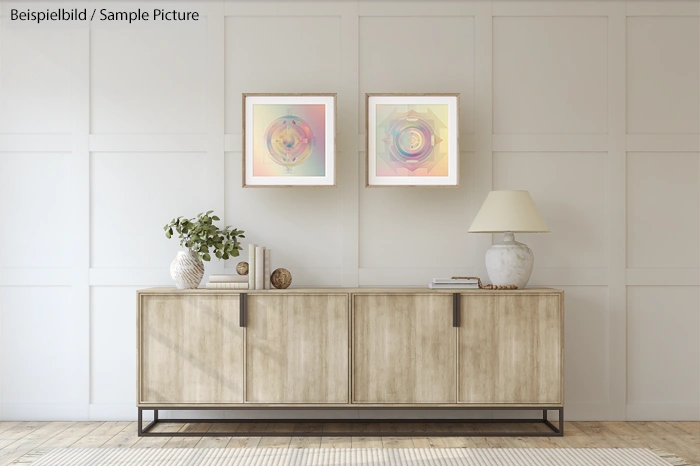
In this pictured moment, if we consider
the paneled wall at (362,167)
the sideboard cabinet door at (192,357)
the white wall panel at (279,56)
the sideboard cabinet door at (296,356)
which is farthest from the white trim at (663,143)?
the sideboard cabinet door at (192,357)

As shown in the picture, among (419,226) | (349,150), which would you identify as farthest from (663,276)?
(349,150)

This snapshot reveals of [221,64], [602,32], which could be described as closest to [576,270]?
[602,32]

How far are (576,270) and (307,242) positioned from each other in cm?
162

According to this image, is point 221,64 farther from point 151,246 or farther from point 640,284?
point 640,284

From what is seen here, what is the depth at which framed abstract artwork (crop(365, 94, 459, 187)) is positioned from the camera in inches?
139

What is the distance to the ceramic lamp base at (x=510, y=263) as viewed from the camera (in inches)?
131

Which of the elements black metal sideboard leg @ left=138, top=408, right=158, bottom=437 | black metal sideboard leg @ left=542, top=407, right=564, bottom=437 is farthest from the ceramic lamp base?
black metal sideboard leg @ left=138, top=408, right=158, bottom=437

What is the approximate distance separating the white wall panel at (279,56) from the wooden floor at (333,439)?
69.5 inches

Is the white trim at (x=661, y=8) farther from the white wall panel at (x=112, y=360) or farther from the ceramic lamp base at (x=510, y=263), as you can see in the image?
the white wall panel at (x=112, y=360)

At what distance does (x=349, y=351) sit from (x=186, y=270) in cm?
99

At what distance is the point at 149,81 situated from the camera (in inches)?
145

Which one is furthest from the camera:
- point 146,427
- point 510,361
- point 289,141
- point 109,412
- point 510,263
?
point 109,412

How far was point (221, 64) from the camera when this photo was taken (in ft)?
12.1

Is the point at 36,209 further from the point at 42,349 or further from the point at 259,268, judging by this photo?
the point at 259,268
